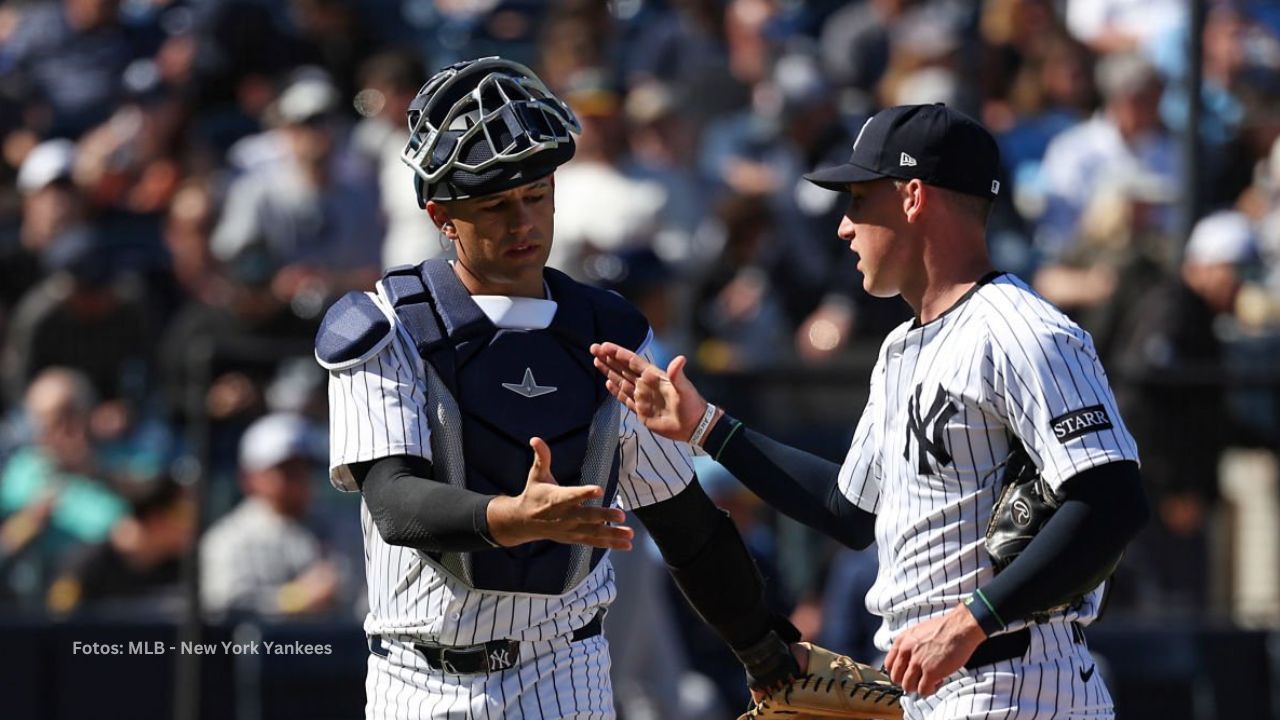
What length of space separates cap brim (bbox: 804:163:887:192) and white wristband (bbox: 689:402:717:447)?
52cm

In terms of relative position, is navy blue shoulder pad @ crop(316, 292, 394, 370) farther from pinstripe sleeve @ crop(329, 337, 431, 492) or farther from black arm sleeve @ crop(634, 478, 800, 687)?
black arm sleeve @ crop(634, 478, 800, 687)

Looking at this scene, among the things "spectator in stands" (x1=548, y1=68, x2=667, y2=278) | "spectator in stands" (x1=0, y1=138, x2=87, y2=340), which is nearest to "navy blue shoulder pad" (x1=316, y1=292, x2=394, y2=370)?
"spectator in stands" (x1=548, y1=68, x2=667, y2=278)

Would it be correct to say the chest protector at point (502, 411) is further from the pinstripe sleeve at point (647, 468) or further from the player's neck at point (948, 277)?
the player's neck at point (948, 277)

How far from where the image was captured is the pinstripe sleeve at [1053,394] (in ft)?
11.4

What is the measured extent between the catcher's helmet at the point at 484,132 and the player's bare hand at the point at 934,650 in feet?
3.68

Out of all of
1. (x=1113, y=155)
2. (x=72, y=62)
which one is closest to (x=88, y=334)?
(x=72, y=62)

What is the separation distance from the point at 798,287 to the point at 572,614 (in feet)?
18.1

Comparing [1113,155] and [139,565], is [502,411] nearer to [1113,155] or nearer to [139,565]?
[139,565]

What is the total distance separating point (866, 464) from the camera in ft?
13.2

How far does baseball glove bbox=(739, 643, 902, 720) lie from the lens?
4.14m

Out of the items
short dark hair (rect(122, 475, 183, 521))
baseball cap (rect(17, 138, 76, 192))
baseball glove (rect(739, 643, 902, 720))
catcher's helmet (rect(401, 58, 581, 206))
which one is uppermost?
baseball cap (rect(17, 138, 76, 192))

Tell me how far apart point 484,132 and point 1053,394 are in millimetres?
1168

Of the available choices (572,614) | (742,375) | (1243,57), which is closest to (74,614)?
(742,375)

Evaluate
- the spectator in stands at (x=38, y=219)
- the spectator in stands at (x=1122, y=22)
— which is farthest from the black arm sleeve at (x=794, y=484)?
the spectator in stands at (x=1122, y=22)
